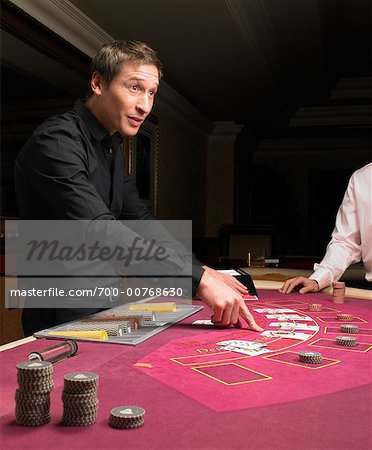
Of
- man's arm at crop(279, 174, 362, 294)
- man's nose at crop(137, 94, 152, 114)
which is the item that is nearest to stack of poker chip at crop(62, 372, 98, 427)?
man's nose at crop(137, 94, 152, 114)

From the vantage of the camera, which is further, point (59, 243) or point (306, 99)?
point (306, 99)

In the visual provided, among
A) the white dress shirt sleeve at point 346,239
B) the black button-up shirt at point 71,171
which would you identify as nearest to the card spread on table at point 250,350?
the black button-up shirt at point 71,171

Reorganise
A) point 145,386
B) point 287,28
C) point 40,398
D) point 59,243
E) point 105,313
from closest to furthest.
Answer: point 40,398 → point 145,386 → point 105,313 → point 59,243 → point 287,28

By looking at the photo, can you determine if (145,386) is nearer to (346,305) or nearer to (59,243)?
(59,243)

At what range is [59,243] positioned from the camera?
2.14 metres

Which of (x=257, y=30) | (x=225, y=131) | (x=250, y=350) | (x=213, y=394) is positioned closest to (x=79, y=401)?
(x=213, y=394)

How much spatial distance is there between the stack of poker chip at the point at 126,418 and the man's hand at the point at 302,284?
1.72m

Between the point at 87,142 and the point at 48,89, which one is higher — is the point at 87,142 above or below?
below

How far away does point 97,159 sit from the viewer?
225 centimetres

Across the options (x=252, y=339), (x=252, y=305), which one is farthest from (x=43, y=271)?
(x=252, y=339)

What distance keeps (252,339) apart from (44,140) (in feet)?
3.32

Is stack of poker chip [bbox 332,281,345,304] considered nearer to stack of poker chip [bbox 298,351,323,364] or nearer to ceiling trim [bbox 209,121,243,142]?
stack of poker chip [bbox 298,351,323,364]

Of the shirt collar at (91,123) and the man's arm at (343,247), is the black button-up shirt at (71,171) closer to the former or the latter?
the shirt collar at (91,123)

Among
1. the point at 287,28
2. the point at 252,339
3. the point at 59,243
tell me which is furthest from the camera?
the point at 287,28
